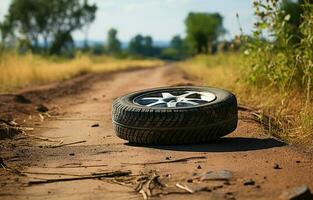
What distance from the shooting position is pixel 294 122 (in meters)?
6.57

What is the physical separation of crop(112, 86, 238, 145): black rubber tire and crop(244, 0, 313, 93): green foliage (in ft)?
8.51

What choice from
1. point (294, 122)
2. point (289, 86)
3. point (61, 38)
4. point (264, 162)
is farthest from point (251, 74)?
point (61, 38)

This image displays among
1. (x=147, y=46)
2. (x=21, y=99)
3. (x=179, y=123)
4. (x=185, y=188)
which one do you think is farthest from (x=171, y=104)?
(x=147, y=46)

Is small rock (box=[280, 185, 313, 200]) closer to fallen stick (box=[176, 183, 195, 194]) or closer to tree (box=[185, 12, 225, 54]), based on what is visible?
fallen stick (box=[176, 183, 195, 194])

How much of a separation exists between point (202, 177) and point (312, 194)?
2.98 ft

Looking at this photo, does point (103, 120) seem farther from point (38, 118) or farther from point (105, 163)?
point (105, 163)

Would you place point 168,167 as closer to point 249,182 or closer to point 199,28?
point 249,182

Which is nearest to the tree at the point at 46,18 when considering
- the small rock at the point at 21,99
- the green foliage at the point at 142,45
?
the small rock at the point at 21,99

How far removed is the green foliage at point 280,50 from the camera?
7.95 meters

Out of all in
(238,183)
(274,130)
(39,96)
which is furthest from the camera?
(39,96)

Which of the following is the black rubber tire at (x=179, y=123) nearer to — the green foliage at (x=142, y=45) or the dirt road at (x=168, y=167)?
the dirt road at (x=168, y=167)

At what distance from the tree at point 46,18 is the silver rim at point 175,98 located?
46.1 metres

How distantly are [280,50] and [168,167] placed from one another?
4960 mm

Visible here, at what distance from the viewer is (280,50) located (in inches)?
346
